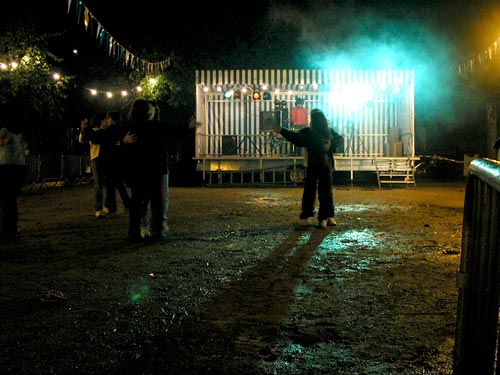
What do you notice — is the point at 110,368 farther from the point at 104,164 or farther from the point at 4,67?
the point at 4,67

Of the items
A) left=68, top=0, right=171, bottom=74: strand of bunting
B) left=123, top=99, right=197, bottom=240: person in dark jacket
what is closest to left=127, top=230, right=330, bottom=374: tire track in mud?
left=123, top=99, right=197, bottom=240: person in dark jacket

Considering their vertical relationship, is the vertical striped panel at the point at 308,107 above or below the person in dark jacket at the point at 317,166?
above

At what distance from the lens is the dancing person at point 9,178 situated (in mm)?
7320

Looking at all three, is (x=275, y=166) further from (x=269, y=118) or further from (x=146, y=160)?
(x=146, y=160)

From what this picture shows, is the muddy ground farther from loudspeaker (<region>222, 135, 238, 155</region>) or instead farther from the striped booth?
loudspeaker (<region>222, 135, 238, 155</region>)

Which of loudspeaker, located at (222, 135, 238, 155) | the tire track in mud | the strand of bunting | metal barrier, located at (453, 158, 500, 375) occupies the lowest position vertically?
the tire track in mud

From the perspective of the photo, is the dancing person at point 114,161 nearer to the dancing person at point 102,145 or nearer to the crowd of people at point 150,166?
the dancing person at point 102,145

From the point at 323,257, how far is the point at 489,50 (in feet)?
35.9

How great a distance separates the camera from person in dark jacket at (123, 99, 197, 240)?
6.95 metres

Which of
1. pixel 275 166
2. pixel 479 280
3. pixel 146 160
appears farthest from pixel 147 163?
pixel 275 166

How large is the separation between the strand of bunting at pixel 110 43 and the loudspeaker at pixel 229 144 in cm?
440

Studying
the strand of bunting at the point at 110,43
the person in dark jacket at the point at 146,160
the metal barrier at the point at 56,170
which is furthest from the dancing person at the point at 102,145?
the metal barrier at the point at 56,170

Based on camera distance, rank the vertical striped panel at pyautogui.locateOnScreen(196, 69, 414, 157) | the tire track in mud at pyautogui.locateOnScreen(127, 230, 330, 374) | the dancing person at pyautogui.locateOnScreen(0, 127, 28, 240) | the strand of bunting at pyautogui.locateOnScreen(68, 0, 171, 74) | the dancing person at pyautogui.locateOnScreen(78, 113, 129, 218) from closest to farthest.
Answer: the tire track in mud at pyautogui.locateOnScreen(127, 230, 330, 374) < the dancing person at pyautogui.locateOnScreen(0, 127, 28, 240) < the dancing person at pyautogui.locateOnScreen(78, 113, 129, 218) < the strand of bunting at pyautogui.locateOnScreen(68, 0, 171, 74) < the vertical striped panel at pyautogui.locateOnScreen(196, 69, 414, 157)

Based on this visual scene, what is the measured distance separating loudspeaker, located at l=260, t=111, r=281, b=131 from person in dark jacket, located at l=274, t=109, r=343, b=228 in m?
10.9
